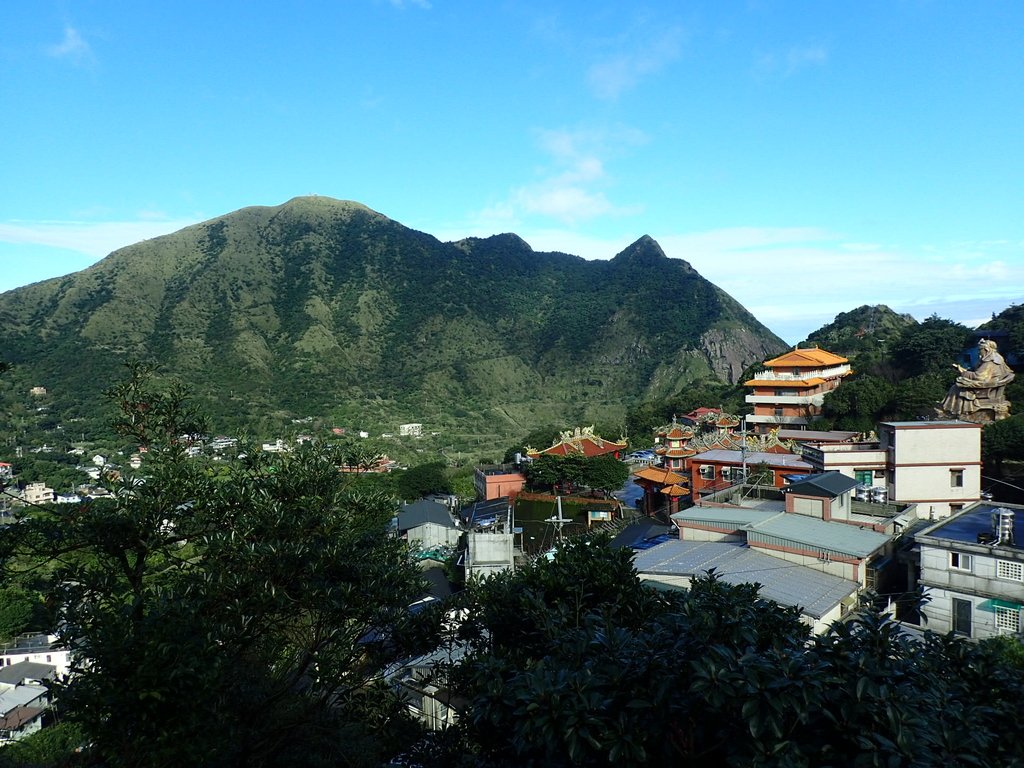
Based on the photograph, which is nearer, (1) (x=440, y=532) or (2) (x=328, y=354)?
(1) (x=440, y=532)

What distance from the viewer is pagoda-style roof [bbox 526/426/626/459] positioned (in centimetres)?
3153

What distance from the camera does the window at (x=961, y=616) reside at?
1068 cm

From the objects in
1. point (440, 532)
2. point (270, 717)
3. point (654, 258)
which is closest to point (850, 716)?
point (270, 717)

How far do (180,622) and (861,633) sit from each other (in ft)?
15.1

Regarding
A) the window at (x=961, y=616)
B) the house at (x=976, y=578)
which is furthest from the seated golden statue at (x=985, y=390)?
the window at (x=961, y=616)

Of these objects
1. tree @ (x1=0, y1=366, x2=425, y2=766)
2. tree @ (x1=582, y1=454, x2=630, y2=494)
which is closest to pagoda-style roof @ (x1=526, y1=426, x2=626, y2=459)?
tree @ (x1=582, y1=454, x2=630, y2=494)

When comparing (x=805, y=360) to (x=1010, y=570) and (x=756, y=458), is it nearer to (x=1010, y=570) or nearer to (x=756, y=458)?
(x=756, y=458)

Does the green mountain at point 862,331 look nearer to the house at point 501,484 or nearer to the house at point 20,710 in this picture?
the house at point 501,484

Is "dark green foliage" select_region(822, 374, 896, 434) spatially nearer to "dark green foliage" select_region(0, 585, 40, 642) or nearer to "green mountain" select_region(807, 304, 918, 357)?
"green mountain" select_region(807, 304, 918, 357)

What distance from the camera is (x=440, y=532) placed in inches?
968

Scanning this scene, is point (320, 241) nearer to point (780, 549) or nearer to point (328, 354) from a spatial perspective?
point (328, 354)

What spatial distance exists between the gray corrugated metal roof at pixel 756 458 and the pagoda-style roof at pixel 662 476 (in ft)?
4.06

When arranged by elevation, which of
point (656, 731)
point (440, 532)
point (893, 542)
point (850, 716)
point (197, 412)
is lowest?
point (440, 532)

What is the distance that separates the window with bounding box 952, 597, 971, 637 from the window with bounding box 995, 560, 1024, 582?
0.72 m
